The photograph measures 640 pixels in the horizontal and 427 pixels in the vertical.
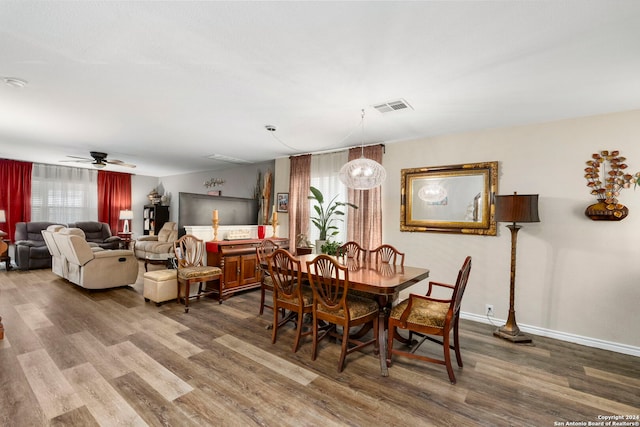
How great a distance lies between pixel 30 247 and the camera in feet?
19.4

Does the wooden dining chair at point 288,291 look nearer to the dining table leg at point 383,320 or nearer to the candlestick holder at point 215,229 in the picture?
the dining table leg at point 383,320

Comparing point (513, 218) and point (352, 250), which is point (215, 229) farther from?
point (513, 218)

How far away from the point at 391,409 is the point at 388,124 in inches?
112

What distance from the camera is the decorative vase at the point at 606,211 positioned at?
285 cm

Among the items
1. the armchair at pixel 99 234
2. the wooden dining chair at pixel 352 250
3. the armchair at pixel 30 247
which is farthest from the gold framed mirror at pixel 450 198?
the armchair at pixel 30 247

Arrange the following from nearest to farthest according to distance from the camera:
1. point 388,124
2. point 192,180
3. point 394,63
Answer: point 394,63 → point 388,124 → point 192,180

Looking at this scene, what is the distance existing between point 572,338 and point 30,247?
29.9 ft

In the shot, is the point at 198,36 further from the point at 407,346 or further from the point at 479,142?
the point at 479,142

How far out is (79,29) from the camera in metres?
1.77

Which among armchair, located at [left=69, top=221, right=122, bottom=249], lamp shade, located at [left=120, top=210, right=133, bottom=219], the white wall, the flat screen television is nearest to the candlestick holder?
the flat screen television

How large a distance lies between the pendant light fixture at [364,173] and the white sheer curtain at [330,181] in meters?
1.47

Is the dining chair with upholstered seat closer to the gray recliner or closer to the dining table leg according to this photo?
the dining table leg

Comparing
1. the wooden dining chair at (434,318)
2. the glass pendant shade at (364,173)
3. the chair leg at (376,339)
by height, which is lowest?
the chair leg at (376,339)

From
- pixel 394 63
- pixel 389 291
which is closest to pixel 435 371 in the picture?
pixel 389 291
